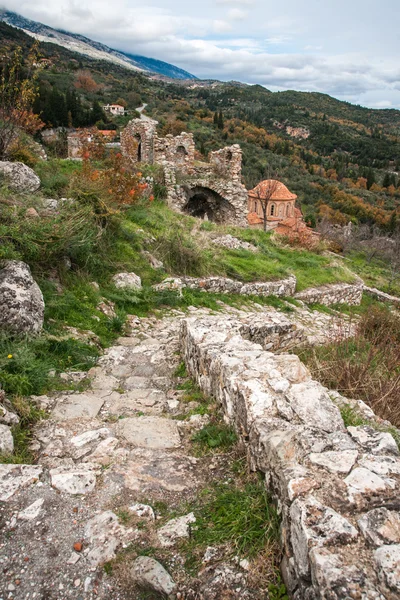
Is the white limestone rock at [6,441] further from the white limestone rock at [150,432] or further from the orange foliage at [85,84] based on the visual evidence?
the orange foliage at [85,84]

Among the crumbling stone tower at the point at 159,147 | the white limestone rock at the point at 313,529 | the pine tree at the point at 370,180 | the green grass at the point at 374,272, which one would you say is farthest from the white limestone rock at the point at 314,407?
the pine tree at the point at 370,180

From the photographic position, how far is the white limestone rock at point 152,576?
1.92 metres

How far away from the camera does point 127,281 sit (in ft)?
22.8

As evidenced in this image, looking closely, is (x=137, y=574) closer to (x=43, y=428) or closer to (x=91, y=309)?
(x=43, y=428)

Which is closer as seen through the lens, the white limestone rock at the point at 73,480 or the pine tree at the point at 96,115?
the white limestone rock at the point at 73,480

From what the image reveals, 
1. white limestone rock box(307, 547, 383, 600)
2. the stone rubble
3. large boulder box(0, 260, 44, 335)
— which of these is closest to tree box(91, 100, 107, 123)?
large boulder box(0, 260, 44, 335)

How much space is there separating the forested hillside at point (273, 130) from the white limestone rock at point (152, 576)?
96.4 feet

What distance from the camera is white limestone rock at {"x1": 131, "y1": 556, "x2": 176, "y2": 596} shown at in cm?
192

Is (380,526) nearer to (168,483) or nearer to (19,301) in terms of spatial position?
(168,483)

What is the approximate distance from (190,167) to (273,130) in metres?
72.8

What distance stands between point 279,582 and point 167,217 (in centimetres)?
1067

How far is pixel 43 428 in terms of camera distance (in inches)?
126

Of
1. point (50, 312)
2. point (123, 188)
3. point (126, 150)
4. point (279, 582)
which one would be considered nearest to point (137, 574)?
point (279, 582)

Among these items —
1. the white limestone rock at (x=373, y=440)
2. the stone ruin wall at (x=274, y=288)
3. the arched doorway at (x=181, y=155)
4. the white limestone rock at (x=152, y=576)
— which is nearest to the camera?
the white limestone rock at (x=152, y=576)
